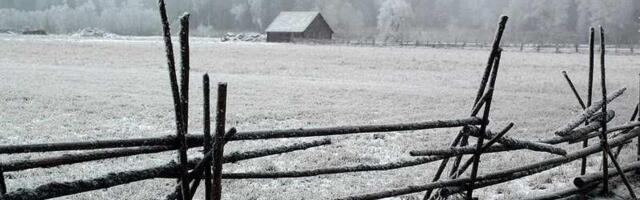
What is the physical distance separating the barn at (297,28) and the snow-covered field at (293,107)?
102ft

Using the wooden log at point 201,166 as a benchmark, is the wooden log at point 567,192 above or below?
below

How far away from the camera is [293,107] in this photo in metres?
13.0

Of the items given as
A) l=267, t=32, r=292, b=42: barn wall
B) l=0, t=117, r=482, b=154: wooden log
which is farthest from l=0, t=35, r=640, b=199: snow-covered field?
l=267, t=32, r=292, b=42: barn wall

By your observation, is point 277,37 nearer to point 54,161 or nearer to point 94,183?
point 54,161

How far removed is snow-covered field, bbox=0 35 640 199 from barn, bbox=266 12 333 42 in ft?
102

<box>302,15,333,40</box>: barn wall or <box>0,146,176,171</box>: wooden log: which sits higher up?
<box>302,15,333,40</box>: barn wall

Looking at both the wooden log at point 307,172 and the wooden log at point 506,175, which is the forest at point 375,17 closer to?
the wooden log at point 506,175

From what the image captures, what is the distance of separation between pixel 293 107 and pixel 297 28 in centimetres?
4721

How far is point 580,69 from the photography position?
2677cm

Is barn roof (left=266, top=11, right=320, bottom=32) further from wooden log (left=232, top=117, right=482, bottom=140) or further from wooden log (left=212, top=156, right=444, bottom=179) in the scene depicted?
wooden log (left=232, top=117, right=482, bottom=140)

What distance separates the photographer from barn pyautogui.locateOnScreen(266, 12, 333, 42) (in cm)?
5897

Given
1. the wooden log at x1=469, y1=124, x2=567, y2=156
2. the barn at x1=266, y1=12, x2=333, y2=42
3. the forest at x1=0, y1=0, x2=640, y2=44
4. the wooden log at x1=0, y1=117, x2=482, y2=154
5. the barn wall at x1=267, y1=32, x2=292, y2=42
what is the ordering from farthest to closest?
the forest at x1=0, y1=0, x2=640, y2=44 → the barn wall at x1=267, y1=32, x2=292, y2=42 → the barn at x1=266, y1=12, x2=333, y2=42 → the wooden log at x1=469, y1=124, x2=567, y2=156 → the wooden log at x1=0, y1=117, x2=482, y2=154

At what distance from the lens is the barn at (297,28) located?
58969 millimetres

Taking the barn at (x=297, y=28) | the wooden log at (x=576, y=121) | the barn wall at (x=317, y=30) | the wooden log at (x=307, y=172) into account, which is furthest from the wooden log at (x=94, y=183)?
the barn wall at (x=317, y=30)
